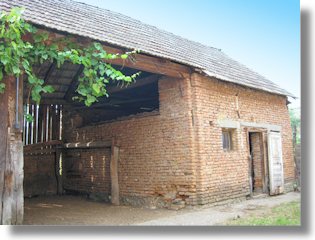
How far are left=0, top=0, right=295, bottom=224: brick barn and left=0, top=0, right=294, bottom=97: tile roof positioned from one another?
5cm

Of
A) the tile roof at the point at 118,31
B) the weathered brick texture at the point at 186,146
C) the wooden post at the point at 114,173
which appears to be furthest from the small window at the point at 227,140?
the wooden post at the point at 114,173

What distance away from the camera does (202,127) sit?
900 cm

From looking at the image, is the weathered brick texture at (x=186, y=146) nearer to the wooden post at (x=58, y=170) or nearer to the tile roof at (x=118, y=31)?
the tile roof at (x=118, y=31)

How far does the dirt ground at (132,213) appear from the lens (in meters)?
7.52

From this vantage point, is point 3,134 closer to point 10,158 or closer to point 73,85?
point 10,158

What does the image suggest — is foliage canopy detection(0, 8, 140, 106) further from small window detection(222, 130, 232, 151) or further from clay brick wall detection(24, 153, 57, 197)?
clay brick wall detection(24, 153, 57, 197)

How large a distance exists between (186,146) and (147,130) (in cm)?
143

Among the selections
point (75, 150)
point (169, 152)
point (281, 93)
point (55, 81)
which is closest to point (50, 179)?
point (75, 150)

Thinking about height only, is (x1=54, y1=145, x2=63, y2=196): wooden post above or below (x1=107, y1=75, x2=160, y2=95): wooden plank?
below

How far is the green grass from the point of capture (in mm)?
6691

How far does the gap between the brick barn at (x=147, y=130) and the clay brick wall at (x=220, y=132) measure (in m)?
0.03

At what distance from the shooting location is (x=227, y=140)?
10281mm

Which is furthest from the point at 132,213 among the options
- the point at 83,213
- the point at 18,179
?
the point at 18,179

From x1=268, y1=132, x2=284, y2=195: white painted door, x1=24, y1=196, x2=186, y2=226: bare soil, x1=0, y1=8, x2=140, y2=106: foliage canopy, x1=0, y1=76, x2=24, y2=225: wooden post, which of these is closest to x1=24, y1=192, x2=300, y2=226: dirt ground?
x1=24, y1=196, x2=186, y2=226: bare soil
